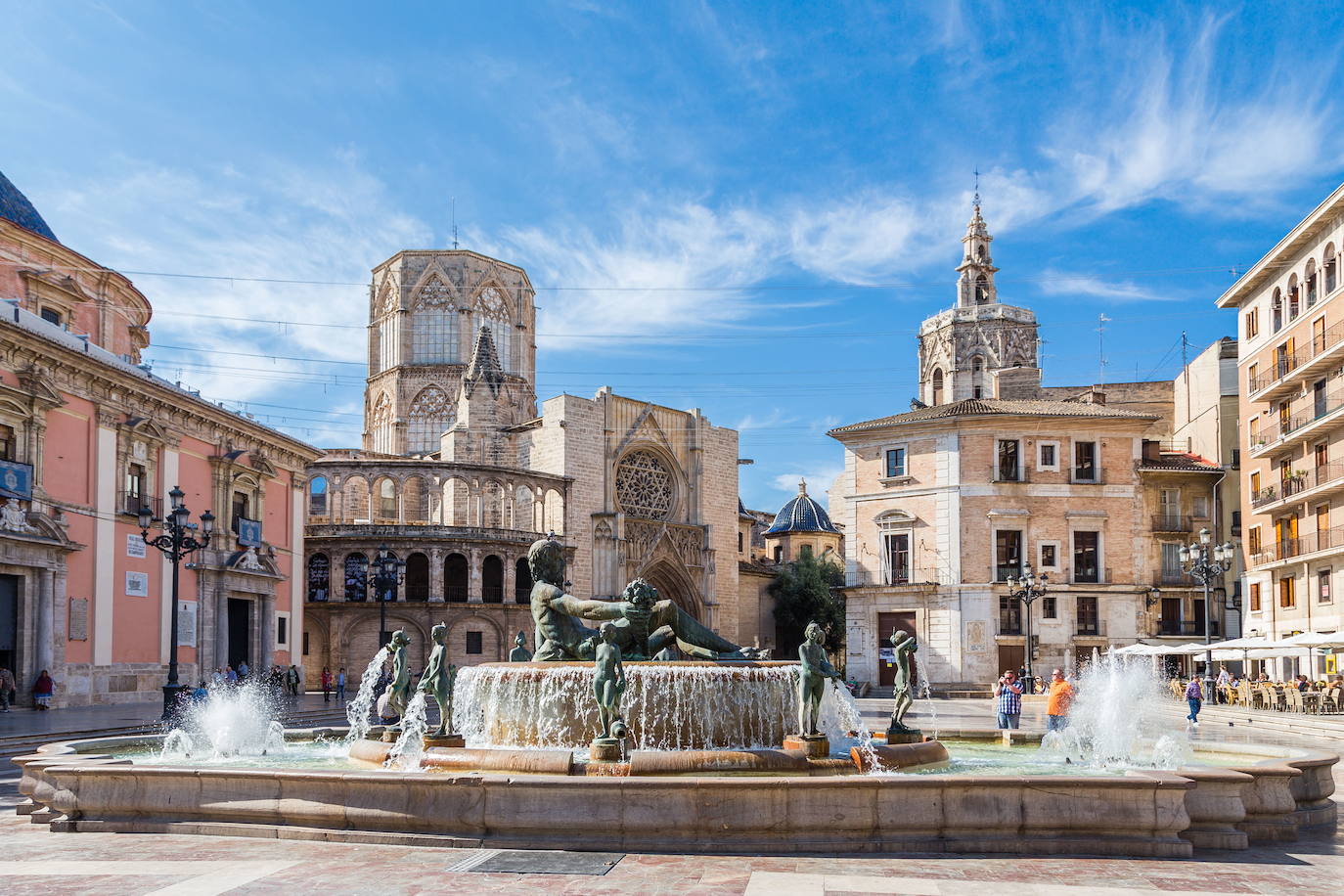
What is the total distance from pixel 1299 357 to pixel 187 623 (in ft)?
105

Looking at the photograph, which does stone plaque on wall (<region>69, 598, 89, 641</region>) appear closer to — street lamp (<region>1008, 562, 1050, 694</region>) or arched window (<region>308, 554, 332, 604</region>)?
arched window (<region>308, 554, 332, 604</region>)

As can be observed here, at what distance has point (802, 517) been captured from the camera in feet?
255

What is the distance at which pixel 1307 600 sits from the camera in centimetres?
3641

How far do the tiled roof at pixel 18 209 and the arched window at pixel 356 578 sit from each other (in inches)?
610

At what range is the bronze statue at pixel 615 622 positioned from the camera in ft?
42.0

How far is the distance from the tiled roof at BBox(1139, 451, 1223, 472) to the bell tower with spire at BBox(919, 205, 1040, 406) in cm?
3157

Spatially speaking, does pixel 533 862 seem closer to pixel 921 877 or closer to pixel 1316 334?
pixel 921 877

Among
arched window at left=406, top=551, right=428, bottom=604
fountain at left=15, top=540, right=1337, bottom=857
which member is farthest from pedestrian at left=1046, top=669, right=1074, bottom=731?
arched window at left=406, top=551, right=428, bottom=604

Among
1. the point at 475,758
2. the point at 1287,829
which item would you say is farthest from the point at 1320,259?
the point at 475,758

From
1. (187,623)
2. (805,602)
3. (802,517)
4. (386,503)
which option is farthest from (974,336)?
(187,623)

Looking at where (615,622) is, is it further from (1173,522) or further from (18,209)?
(1173,522)

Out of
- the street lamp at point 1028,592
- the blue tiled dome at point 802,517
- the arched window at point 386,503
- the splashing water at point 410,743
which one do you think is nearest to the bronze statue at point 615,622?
the splashing water at point 410,743

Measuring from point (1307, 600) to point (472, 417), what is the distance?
117ft

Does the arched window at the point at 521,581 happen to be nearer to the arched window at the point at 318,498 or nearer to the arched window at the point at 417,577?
the arched window at the point at 417,577
